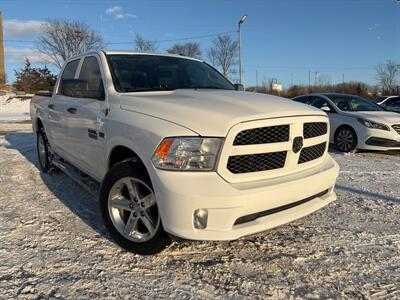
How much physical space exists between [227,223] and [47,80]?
4735 centimetres

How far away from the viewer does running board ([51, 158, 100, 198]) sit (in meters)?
4.55

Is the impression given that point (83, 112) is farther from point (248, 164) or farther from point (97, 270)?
point (248, 164)

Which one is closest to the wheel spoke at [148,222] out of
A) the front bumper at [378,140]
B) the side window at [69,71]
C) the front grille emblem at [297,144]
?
the front grille emblem at [297,144]

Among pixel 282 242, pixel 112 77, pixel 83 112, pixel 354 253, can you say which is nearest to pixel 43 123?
pixel 83 112

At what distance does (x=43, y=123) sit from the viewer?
21.4 feet

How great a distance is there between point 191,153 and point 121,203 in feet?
3.17

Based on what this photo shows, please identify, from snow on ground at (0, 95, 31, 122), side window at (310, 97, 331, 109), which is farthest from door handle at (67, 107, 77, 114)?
snow on ground at (0, 95, 31, 122)

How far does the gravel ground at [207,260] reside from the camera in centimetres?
296

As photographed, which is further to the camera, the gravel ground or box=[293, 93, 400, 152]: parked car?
box=[293, 93, 400, 152]: parked car

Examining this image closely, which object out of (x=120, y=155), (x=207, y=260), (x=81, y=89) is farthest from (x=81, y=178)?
(x=207, y=260)

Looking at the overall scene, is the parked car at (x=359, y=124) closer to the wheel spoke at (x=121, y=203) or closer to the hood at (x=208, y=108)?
the hood at (x=208, y=108)

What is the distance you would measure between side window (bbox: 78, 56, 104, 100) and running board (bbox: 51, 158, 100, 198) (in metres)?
1.04

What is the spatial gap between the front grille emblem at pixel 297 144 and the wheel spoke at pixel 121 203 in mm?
1511

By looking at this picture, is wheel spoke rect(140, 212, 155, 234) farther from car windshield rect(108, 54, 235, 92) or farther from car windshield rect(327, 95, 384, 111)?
car windshield rect(327, 95, 384, 111)
